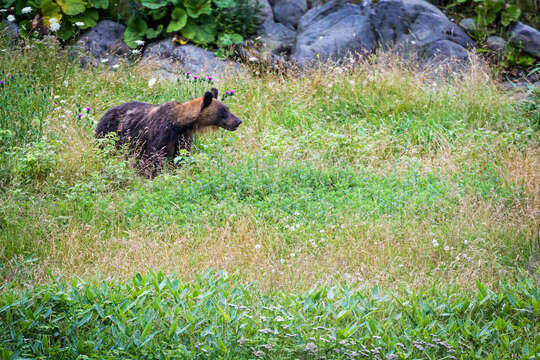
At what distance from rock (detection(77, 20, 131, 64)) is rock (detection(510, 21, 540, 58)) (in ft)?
29.6

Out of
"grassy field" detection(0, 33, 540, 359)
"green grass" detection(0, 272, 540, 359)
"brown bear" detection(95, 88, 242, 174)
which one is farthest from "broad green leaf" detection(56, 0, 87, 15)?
"green grass" detection(0, 272, 540, 359)

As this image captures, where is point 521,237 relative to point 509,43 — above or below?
above

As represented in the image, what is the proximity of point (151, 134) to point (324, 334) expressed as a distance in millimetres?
4729

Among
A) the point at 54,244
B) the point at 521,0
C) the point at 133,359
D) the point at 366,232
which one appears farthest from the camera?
the point at 521,0

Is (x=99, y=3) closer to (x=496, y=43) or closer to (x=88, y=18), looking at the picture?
(x=88, y=18)

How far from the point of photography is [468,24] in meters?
12.7

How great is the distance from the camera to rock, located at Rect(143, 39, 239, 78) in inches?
440

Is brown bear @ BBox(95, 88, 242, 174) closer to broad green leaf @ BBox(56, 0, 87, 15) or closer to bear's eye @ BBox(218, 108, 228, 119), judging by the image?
bear's eye @ BBox(218, 108, 228, 119)

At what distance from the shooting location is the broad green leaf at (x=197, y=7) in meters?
12.0

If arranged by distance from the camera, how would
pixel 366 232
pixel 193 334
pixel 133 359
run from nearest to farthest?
pixel 133 359, pixel 193 334, pixel 366 232

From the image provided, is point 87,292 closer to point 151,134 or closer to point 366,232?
point 366,232

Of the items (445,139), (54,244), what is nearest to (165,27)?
(445,139)

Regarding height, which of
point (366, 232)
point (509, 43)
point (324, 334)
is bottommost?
point (509, 43)

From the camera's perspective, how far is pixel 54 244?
5008 mm
